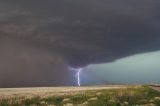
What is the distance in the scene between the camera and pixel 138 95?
76875mm

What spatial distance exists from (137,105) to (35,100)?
20317mm

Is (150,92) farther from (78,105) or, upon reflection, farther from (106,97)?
(78,105)

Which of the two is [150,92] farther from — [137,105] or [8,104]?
[8,104]

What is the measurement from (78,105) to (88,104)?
1713mm

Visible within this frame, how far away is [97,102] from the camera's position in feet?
221

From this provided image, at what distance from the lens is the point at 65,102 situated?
68438mm

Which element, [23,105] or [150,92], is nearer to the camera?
[23,105]

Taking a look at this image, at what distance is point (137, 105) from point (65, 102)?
13.4m

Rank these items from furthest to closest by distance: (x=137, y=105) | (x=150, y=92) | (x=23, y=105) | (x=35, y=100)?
(x=150, y=92) → (x=35, y=100) → (x=23, y=105) → (x=137, y=105)

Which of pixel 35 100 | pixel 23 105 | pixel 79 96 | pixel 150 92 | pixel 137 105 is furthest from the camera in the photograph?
pixel 150 92

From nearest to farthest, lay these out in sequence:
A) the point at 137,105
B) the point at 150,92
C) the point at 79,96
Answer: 1. the point at 137,105
2. the point at 79,96
3. the point at 150,92

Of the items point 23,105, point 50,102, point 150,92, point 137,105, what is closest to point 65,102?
point 50,102

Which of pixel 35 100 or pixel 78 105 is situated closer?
pixel 78 105

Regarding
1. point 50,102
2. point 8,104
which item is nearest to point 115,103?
point 50,102
